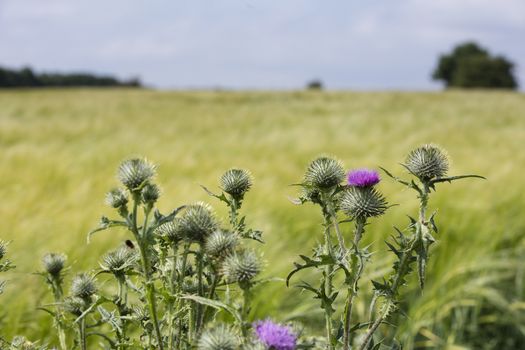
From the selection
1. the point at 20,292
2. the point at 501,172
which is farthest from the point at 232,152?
the point at 20,292

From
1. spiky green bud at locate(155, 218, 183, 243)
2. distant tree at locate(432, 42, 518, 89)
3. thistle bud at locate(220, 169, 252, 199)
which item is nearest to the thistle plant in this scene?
thistle bud at locate(220, 169, 252, 199)

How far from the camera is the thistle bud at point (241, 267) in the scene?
0.94 meters

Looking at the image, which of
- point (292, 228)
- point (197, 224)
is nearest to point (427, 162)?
point (197, 224)

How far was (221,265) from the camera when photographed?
1.00m

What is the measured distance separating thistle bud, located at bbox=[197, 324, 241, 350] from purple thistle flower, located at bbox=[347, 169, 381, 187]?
1.81ft

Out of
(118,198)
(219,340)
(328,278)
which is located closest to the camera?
(219,340)

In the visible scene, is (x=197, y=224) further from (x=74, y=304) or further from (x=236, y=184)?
(x=74, y=304)

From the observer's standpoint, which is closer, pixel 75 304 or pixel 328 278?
pixel 328 278

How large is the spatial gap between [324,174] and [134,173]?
1.39 feet

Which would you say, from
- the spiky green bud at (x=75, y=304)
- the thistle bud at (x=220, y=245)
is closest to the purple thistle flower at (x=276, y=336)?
the thistle bud at (x=220, y=245)

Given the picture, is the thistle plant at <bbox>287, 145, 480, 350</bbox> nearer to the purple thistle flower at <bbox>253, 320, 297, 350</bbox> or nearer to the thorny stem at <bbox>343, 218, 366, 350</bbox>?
the thorny stem at <bbox>343, 218, 366, 350</bbox>

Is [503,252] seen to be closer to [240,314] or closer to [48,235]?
[48,235]

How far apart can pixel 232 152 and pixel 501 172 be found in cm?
349

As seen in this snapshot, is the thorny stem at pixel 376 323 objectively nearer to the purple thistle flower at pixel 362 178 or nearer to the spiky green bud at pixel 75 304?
the purple thistle flower at pixel 362 178
